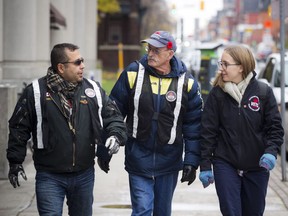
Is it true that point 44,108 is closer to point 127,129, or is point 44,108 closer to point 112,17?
point 127,129

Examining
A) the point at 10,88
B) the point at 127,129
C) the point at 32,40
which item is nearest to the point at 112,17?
the point at 32,40

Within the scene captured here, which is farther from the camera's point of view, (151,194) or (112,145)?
(151,194)

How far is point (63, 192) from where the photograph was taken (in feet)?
19.9

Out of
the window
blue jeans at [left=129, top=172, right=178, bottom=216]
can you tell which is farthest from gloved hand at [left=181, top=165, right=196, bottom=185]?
the window

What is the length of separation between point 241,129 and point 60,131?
141 centimetres

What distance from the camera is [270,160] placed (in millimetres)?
6180

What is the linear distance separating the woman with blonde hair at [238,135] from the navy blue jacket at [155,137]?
7.7 inches

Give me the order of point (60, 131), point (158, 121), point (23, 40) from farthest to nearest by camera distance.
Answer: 1. point (23, 40)
2. point (158, 121)
3. point (60, 131)

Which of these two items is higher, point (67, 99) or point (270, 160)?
point (67, 99)

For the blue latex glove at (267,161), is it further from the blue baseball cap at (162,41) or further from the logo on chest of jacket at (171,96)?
the blue baseball cap at (162,41)

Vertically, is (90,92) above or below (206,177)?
above

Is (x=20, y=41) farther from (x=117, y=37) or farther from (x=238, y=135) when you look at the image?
(x=117, y=37)

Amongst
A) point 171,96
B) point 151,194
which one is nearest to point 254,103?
point 171,96

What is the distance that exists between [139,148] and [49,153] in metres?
0.88
